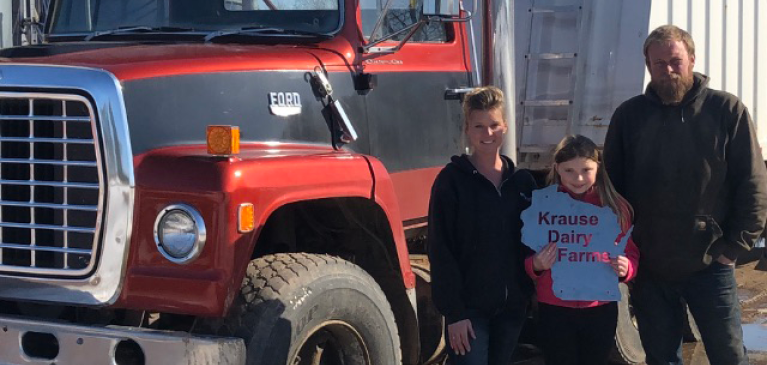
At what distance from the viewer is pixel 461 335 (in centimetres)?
386

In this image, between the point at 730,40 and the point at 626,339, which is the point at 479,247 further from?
the point at 730,40

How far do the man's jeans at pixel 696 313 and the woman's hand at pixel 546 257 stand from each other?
0.64 metres

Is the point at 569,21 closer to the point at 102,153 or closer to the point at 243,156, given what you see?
the point at 243,156

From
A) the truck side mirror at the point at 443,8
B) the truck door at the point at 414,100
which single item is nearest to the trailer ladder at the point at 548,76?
the truck door at the point at 414,100

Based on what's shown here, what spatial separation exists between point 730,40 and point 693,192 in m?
3.11

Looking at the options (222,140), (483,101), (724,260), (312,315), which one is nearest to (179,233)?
(222,140)

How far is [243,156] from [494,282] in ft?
3.46

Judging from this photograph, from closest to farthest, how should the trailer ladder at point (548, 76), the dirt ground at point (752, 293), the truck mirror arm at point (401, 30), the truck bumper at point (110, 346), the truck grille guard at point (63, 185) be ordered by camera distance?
the truck bumper at point (110, 346)
the truck grille guard at point (63, 185)
the truck mirror arm at point (401, 30)
the trailer ladder at point (548, 76)
the dirt ground at point (752, 293)

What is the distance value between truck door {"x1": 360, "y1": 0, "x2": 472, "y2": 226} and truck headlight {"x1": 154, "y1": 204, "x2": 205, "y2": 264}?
4.32 ft

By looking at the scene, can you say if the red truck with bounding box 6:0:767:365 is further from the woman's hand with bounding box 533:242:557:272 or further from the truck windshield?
the woman's hand with bounding box 533:242:557:272

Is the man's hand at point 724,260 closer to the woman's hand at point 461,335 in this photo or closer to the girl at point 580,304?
the girl at point 580,304

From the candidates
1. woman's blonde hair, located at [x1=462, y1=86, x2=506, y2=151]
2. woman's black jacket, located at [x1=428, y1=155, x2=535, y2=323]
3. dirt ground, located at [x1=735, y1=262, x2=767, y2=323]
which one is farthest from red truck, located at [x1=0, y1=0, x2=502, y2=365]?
dirt ground, located at [x1=735, y1=262, x2=767, y2=323]

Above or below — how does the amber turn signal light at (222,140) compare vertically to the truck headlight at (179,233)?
above

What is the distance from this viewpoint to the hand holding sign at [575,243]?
154 inches
